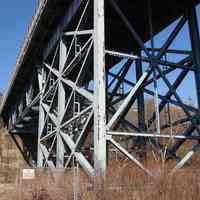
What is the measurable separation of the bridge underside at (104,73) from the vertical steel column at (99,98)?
27 millimetres

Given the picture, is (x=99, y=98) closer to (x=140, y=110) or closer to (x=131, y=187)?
(x=131, y=187)

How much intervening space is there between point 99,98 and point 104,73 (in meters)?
0.82

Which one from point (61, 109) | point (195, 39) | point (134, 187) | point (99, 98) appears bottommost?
point (134, 187)

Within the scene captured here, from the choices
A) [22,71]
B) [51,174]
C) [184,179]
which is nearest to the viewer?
[184,179]

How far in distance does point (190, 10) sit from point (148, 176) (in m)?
7.79

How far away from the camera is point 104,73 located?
9.73 meters

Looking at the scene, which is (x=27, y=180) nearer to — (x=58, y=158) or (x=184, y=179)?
(x=58, y=158)

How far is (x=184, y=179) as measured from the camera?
721cm

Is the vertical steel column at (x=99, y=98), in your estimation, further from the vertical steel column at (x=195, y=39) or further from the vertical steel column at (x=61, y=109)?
the vertical steel column at (x=195, y=39)

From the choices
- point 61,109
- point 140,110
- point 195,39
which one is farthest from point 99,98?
point 140,110

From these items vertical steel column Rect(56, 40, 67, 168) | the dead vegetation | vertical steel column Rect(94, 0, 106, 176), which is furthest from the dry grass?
vertical steel column Rect(56, 40, 67, 168)

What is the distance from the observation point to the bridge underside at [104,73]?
391 inches

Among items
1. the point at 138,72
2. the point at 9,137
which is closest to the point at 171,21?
the point at 138,72

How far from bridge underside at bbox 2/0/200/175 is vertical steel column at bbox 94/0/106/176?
27 millimetres
